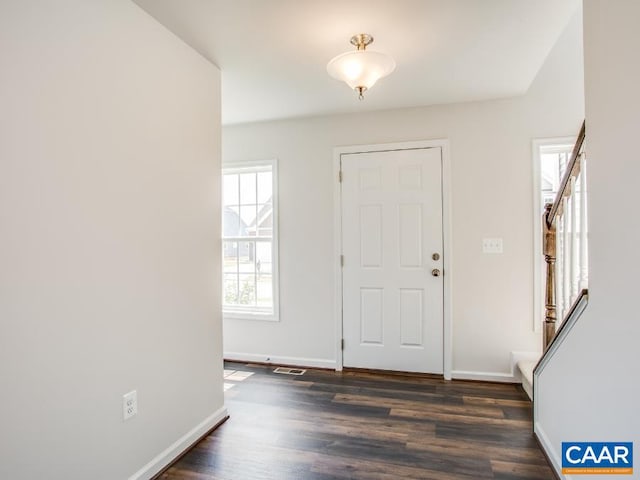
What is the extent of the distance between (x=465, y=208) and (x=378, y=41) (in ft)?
5.48

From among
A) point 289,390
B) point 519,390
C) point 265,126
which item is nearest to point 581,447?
point 519,390

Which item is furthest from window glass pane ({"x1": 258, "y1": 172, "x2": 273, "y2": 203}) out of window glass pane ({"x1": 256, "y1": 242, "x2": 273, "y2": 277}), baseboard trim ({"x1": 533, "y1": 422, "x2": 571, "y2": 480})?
baseboard trim ({"x1": 533, "y1": 422, "x2": 571, "y2": 480})

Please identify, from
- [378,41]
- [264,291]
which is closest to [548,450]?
[378,41]

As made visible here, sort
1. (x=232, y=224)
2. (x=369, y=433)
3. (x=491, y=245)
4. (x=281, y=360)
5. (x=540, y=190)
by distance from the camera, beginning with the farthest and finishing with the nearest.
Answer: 1. (x=232, y=224)
2. (x=281, y=360)
3. (x=491, y=245)
4. (x=540, y=190)
5. (x=369, y=433)

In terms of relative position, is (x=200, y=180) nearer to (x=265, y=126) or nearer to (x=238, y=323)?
(x=265, y=126)

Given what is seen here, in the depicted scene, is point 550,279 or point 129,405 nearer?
point 129,405

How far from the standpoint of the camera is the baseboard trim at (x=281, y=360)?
3.61m

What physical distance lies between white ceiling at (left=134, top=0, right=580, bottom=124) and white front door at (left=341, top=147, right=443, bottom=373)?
2.08 feet

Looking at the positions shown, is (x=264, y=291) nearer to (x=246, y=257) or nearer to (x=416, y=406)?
(x=246, y=257)

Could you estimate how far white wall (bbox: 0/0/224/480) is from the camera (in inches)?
53.1

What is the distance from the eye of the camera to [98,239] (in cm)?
167

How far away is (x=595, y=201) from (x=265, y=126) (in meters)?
2.95

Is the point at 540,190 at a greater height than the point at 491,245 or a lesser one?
greater

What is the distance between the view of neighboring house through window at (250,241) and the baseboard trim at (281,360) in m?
0.39
